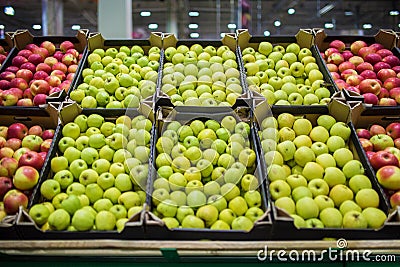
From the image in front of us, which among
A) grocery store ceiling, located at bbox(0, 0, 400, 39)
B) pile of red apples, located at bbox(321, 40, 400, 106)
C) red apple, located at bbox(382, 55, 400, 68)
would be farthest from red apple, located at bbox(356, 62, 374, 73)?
grocery store ceiling, located at bbox(0, 0, 400, 39)

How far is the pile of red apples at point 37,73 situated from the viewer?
2.80m

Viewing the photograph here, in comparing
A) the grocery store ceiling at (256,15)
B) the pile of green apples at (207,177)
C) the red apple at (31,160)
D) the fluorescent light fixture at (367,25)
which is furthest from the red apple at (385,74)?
the fluorescent light fixture at (367,25)

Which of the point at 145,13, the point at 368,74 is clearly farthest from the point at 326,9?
the point at 368,74

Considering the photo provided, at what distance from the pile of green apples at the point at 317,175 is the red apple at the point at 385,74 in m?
0.78

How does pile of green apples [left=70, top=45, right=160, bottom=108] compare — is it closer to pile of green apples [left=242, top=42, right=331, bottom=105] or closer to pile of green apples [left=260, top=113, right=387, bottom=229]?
pile of green apples [left=242, top=42, right=331, bottom=105]

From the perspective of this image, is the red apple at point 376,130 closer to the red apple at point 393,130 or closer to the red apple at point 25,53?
the red apple at point 393,130

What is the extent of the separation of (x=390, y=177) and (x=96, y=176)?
5.20 ft

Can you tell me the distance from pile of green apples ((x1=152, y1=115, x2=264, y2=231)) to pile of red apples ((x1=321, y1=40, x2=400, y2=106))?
3.30 feet

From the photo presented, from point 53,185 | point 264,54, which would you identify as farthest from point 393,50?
point 53,185

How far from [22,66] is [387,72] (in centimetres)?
282

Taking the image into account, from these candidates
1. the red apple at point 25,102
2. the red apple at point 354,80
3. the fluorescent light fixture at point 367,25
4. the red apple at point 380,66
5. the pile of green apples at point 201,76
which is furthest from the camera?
→ the fluorescent light fixture at point 367,25

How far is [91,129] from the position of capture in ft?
8.00

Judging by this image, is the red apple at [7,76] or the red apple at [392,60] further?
the red apple at [392,60]

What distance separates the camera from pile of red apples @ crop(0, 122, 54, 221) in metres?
2.04
